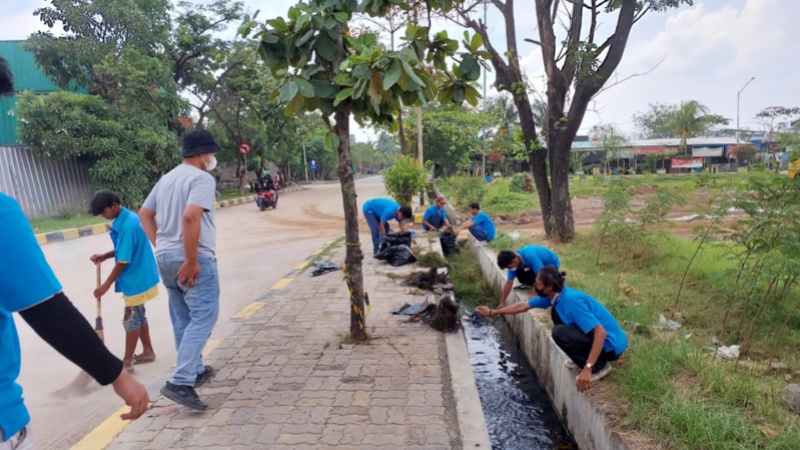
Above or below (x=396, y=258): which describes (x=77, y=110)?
above

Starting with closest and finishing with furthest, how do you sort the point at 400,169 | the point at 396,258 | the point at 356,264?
the point at 356,264
the point at 396,258
the point at 400,169

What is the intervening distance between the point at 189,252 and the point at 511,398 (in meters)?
3.17

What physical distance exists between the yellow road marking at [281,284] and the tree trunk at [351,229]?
9.66 feet

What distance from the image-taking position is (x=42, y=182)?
56.6 feet

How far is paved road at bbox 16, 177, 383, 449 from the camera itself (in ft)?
12.9

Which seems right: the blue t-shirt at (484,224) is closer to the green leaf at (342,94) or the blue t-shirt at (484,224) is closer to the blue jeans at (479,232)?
the blue jeans at (479,232)

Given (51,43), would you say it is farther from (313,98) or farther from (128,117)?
(313,98)

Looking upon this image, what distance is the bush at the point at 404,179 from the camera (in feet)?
49.6

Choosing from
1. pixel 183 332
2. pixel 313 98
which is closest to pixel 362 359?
pixel 183 332

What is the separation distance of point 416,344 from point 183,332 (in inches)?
83.5

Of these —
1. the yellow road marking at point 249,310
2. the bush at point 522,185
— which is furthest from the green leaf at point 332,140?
the bush at point 522,185

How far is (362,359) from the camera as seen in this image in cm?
470

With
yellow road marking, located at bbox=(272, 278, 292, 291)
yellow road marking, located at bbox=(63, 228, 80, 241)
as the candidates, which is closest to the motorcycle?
yellow road marking, located at bbox=(63, 228, 80, 241)

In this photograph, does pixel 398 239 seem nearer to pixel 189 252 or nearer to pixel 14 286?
pixel 189 252
